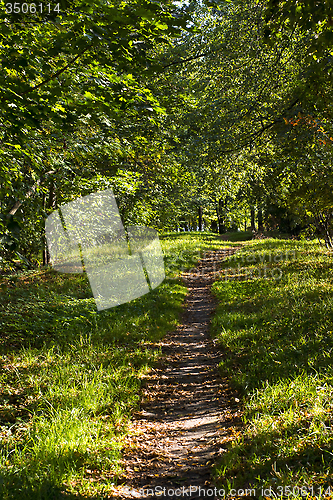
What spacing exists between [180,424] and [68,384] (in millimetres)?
1663

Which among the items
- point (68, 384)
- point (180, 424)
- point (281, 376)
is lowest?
point (180, 424)

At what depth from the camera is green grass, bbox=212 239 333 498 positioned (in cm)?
302

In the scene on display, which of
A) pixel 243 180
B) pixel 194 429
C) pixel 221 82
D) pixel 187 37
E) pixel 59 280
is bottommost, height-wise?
pixel 194 429

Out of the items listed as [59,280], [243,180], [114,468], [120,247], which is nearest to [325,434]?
[114,468]

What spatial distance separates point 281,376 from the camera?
180 inches

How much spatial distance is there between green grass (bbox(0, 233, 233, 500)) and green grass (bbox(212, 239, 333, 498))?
1.37 m

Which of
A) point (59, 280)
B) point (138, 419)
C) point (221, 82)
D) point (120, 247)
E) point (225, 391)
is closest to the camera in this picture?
point (138, 419)

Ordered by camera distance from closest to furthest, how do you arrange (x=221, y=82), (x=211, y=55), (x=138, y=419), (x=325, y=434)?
(x=325, y=434) < (x=138, y=419) < (x=211, y=55) < (x=221, y=82)

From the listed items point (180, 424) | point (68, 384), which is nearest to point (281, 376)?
point (180, 424)

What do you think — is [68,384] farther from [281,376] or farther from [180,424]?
[281,376]

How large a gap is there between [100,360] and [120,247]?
9.19 m

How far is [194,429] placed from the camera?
13.5 ft

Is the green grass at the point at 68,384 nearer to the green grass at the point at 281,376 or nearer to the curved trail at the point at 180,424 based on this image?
the curved trail at the point at 180,424

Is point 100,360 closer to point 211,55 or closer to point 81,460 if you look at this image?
point 81,460
